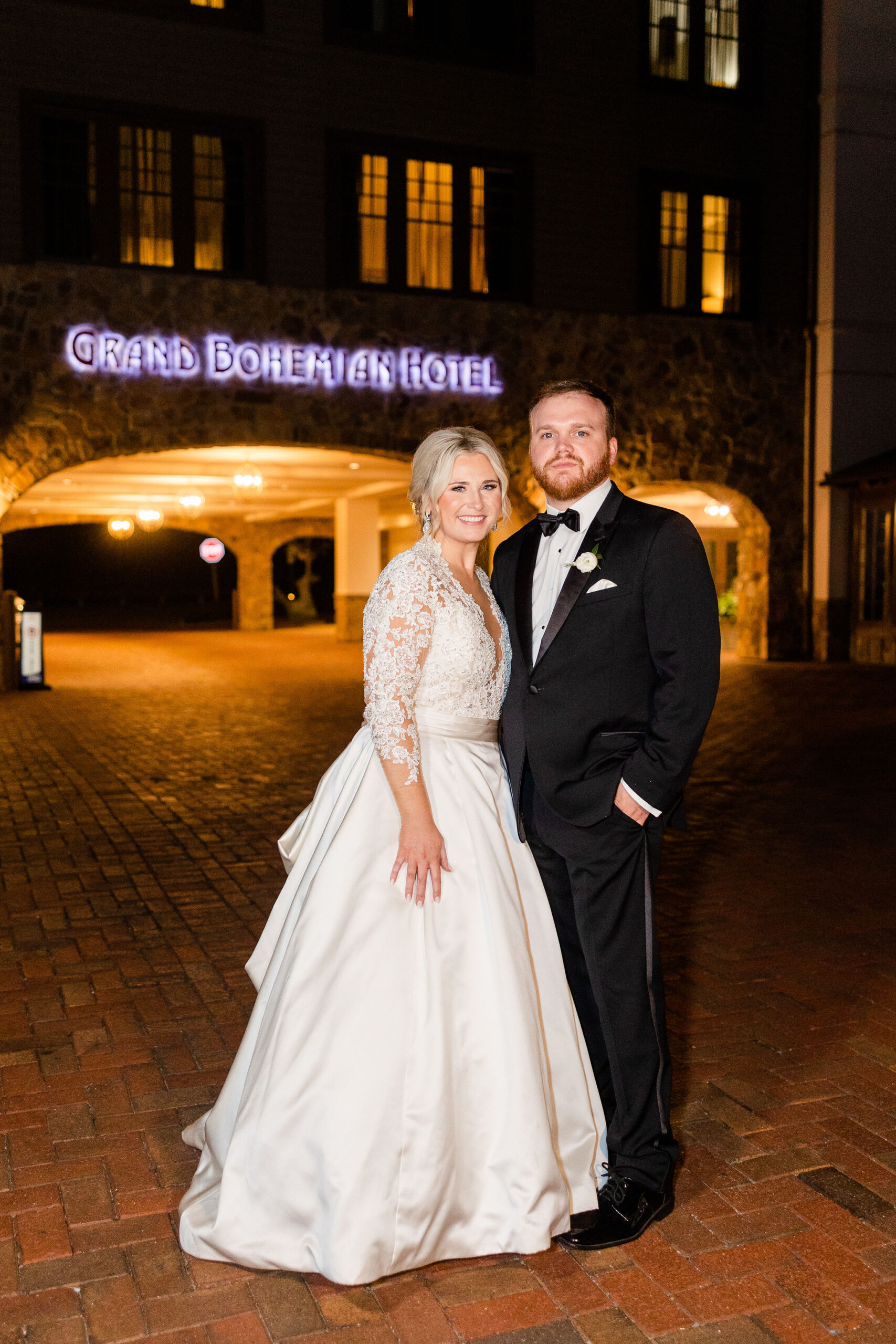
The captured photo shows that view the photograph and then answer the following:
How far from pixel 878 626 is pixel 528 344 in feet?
21.7

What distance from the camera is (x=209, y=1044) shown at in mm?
3695

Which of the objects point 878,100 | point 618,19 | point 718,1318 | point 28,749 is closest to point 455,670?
point 718,1318

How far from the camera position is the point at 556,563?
276cm

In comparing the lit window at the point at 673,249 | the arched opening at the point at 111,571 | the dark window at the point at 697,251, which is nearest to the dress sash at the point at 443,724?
the dark window at the point at 697,251

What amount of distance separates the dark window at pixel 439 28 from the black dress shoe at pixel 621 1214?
1372cm

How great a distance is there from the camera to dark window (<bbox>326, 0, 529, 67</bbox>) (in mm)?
13469

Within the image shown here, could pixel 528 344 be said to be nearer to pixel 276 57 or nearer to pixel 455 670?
pixel 276 57

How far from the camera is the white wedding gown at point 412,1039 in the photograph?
7.97 feet

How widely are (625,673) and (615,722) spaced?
0.12 m

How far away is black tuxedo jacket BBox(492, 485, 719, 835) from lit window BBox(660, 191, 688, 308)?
45.8 ft

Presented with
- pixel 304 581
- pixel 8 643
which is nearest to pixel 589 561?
pixel 8 643

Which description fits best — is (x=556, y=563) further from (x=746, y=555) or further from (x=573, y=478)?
(x=746, y=555)

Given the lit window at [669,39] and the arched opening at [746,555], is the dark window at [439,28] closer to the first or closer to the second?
the lit window at [669,39]

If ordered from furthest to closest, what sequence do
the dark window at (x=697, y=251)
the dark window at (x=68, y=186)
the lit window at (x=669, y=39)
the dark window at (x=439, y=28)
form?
the dark window at (x=697, y=251) → the lit window at (x=669, y=39) → the dark window at (x=439, y=28) → the dark window at (x=68, y=186)
